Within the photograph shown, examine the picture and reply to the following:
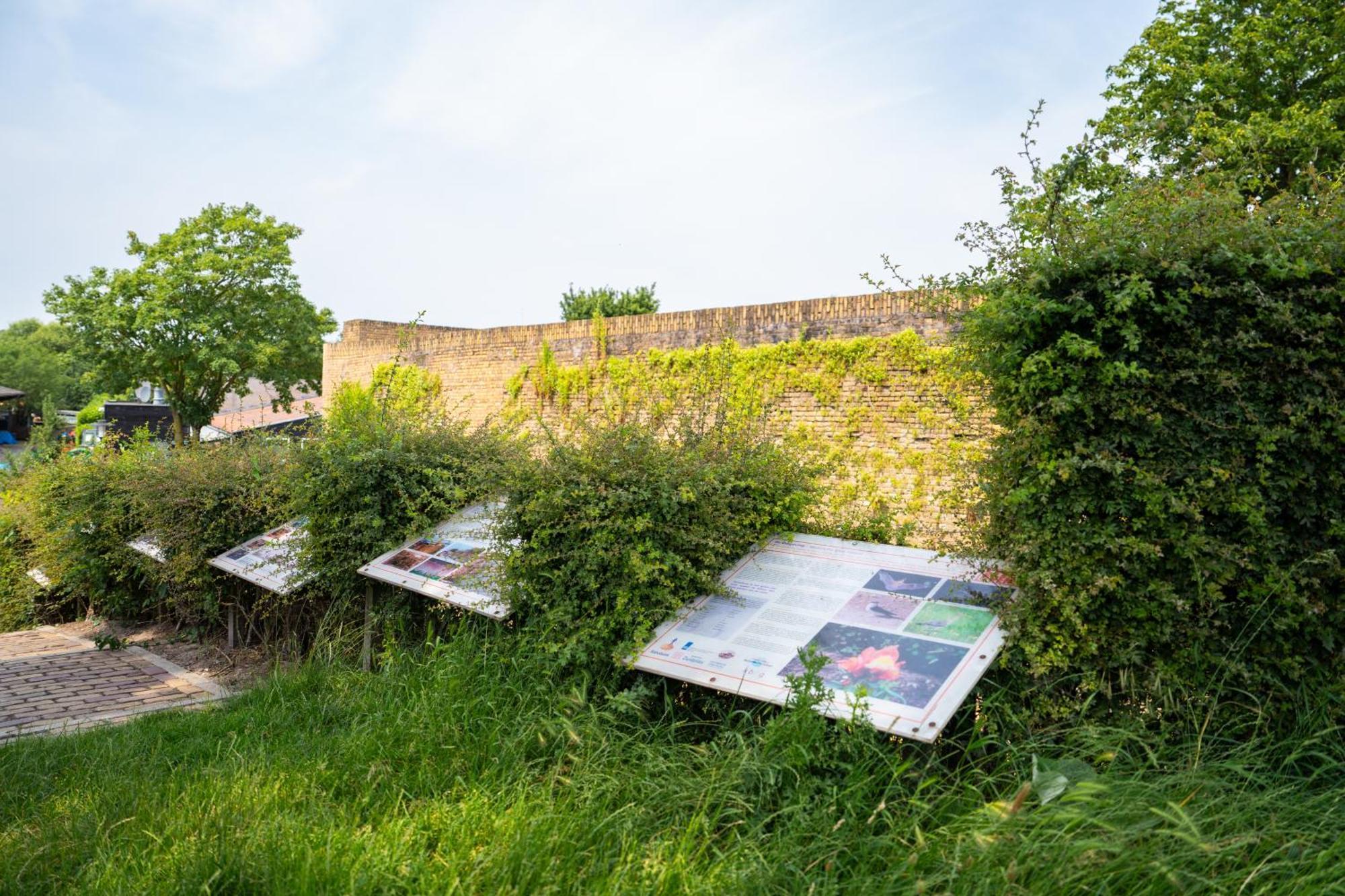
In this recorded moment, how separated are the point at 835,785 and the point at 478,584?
2.55 meters

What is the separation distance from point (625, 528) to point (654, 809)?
4.78 ft

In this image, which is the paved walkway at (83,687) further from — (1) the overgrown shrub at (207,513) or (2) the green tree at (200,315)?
(2) the green tree at (200,315)

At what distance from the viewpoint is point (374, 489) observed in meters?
6.30

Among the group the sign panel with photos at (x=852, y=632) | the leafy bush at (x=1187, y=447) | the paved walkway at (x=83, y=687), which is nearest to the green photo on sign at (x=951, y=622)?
the sign panel with photos at (x=852, y=632)

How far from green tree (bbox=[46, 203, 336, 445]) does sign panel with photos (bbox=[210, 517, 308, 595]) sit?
90.0 feet

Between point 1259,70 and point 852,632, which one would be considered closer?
point 852,632

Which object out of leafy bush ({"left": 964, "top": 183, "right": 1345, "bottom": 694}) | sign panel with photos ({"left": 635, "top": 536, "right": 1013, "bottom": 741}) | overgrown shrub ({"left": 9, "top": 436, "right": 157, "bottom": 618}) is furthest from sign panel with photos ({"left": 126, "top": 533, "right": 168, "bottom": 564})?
leafy bush ({"left": 964, "top": 183, "right": 1345, "bottom": 694})

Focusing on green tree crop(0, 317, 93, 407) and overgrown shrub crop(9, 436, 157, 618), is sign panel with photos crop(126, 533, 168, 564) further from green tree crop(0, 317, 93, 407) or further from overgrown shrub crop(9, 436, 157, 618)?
green tree crop(0, 317, 93, 407)

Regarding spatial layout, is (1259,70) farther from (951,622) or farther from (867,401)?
(951,622)

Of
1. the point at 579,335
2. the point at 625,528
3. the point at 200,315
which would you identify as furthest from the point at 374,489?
the point at 200,315

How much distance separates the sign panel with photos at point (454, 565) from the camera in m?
4.91

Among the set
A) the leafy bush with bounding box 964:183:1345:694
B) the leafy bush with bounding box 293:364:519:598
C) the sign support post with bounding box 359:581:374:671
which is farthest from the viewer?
the leafy bush with bounding box 293:364:519:598

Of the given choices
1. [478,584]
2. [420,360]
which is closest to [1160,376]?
[478,584]

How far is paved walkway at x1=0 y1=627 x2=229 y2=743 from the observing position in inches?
228
